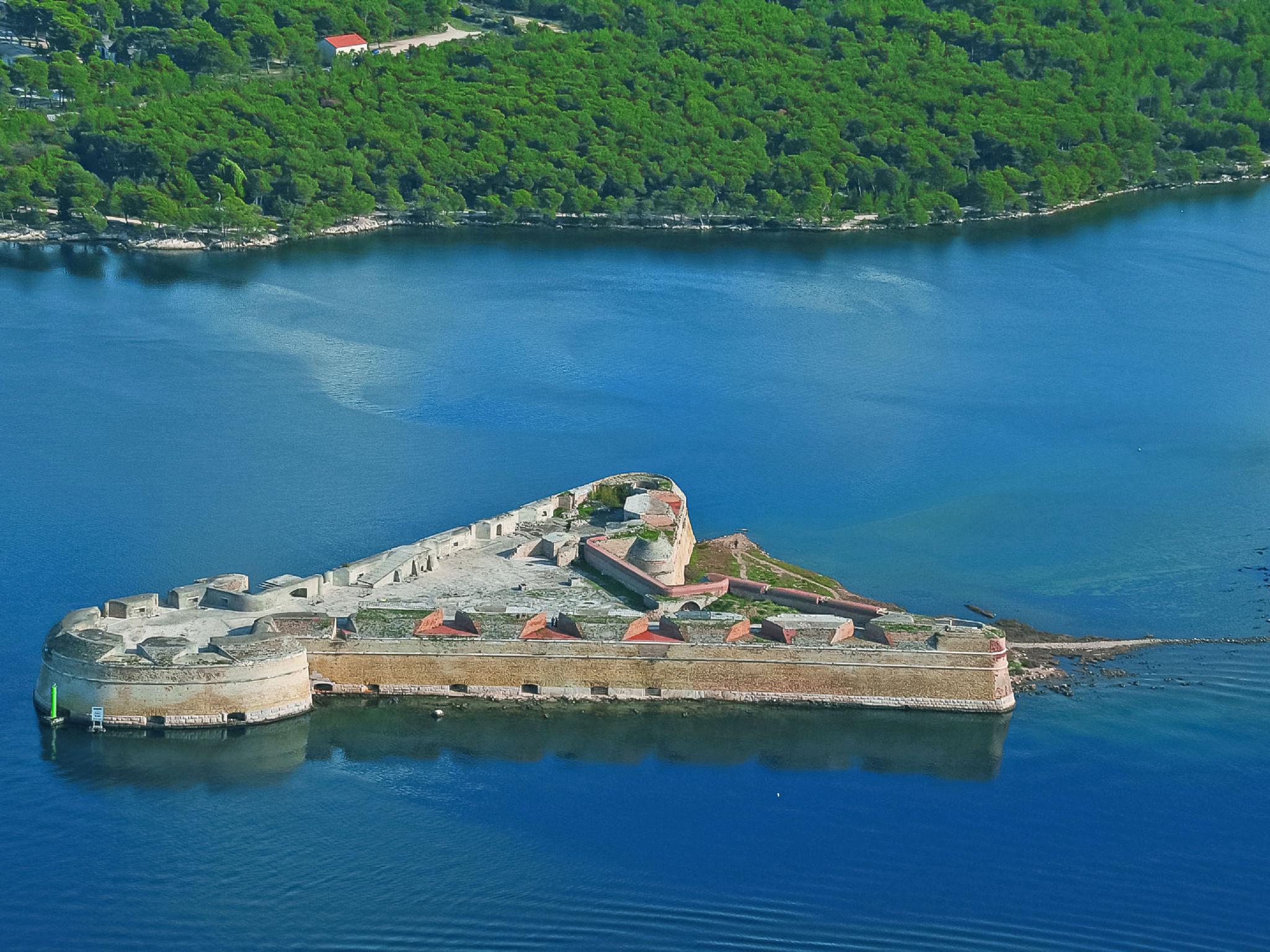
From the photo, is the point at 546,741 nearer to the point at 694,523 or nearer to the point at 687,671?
the point at 687,671

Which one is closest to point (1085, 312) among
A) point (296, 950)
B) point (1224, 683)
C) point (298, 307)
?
point (298, 307)

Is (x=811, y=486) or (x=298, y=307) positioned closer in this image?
(x=811, y=486)

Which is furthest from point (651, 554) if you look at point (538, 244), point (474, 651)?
point (538, 244)

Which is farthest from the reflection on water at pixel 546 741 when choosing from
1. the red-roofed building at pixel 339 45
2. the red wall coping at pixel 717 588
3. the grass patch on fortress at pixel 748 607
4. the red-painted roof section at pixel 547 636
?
the red-roofed building at pixel 339 45

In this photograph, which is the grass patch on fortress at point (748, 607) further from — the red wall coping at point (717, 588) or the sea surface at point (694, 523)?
the sea surface at point (694, 523)

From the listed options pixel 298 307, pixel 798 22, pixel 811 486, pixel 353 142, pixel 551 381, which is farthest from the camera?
pixel 798 22

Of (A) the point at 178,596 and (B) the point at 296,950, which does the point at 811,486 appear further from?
(B) the point at 296,950
